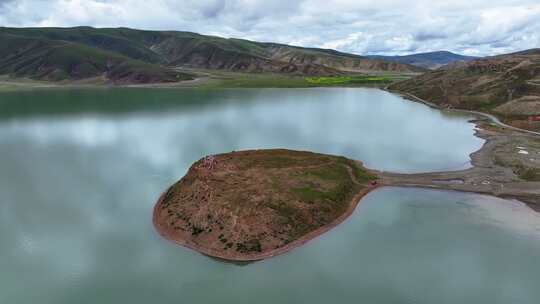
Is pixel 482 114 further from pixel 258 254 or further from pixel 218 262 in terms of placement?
pixel 218 262

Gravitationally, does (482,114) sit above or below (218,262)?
above

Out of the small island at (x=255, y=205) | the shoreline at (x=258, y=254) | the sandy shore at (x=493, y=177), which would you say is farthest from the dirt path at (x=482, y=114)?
the shoreline at (x=258, y=254)

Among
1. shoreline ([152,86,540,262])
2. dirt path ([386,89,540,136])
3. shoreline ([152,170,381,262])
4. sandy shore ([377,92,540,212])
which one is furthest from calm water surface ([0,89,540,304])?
dirt path ([386,89,540,136])

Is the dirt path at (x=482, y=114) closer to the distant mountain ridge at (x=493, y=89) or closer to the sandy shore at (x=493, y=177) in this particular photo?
the distant mountain ridge at (x=493, y=89)

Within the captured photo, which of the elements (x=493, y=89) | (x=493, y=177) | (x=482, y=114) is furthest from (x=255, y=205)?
(x=493, y=89)

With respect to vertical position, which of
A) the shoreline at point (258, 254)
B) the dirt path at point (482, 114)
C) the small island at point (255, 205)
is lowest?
the shoreline at point (258, 254)

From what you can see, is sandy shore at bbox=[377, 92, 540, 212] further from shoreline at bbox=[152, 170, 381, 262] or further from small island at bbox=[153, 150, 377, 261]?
shoreline at bbox=[152, 170, 381, 262]

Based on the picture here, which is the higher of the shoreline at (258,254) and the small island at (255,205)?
the small island at (255,205)
